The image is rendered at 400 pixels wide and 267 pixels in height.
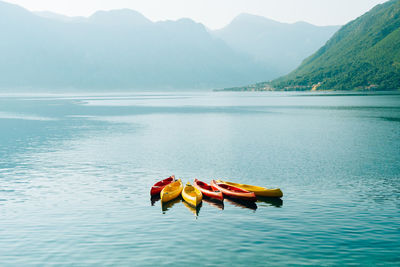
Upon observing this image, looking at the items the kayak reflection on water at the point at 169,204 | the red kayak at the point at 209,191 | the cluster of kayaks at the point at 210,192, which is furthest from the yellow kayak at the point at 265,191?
the kayak reflection on water at the point at 169,204

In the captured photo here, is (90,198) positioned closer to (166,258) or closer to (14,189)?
(14,189)

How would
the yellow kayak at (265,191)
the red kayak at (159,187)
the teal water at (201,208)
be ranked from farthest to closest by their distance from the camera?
the red kayak at (159,187) → the yellow kayak at (265,191) → the teal water at (201,208)

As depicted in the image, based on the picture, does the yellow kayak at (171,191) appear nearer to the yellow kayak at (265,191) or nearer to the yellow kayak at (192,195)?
the yellow kayak at (192,195)

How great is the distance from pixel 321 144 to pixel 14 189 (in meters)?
57.8

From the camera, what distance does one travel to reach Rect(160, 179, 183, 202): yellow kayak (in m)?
43.1

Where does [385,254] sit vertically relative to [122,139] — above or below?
above

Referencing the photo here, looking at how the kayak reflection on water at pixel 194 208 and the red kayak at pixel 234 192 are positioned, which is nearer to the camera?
the kayak reflection on water at pixel 194 208

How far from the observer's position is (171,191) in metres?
44.8

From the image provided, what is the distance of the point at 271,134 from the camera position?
102750mm

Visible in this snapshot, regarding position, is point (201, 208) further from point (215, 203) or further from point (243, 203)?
point (243, 203)

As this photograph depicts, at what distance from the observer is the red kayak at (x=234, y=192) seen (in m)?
42.1

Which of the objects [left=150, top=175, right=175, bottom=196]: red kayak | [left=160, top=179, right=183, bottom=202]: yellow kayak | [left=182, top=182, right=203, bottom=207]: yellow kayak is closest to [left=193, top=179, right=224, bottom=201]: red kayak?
[left=182, top=182, right=203, bottom=207]: yellow kayak

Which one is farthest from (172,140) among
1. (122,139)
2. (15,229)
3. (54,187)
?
(15,229)

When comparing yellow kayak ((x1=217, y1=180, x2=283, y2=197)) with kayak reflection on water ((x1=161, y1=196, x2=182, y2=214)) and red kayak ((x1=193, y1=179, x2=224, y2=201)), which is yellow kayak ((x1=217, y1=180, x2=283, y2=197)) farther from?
kayak reflection on water ((x1=161, y1=196, x2=182, y2=214))
